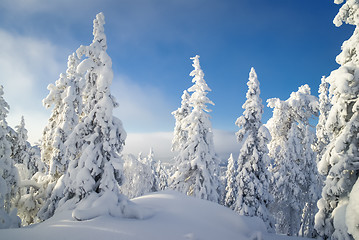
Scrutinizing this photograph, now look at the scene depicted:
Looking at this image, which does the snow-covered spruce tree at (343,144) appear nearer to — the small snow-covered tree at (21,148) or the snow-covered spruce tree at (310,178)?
the snow-covered spruce tree at (310,178)

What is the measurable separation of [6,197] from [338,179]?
15676 mm

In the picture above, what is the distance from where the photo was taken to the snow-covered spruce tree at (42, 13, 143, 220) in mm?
9773

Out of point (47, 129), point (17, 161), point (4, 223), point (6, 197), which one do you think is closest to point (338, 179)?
point (4, 223)

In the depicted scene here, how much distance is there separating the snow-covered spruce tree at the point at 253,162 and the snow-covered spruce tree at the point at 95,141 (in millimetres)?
10939

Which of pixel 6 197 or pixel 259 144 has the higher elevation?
pixel 259 144

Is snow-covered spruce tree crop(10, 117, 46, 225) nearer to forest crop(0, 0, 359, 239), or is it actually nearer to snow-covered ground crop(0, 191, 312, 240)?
forest crop(0, 0, 359, 239)

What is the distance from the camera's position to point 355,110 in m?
6.84

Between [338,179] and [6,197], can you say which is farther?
[6,197]

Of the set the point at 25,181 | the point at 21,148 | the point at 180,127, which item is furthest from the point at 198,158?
the point at 21,148

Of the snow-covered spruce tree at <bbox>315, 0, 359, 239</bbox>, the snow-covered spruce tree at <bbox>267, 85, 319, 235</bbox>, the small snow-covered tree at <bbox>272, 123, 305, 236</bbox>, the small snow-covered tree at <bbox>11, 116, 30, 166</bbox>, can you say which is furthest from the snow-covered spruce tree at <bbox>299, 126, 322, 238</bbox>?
the small snow-covered tree at <bbox>11, 116, 30, 166</bbox>

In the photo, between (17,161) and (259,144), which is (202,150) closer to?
(259,144)

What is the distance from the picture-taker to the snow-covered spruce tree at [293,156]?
20.9m

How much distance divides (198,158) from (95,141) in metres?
9.26

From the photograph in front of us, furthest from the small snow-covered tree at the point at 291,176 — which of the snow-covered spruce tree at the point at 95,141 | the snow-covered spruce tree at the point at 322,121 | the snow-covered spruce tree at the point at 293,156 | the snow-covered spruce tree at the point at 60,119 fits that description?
the snow-covered spruce tree at the point at 60,119
